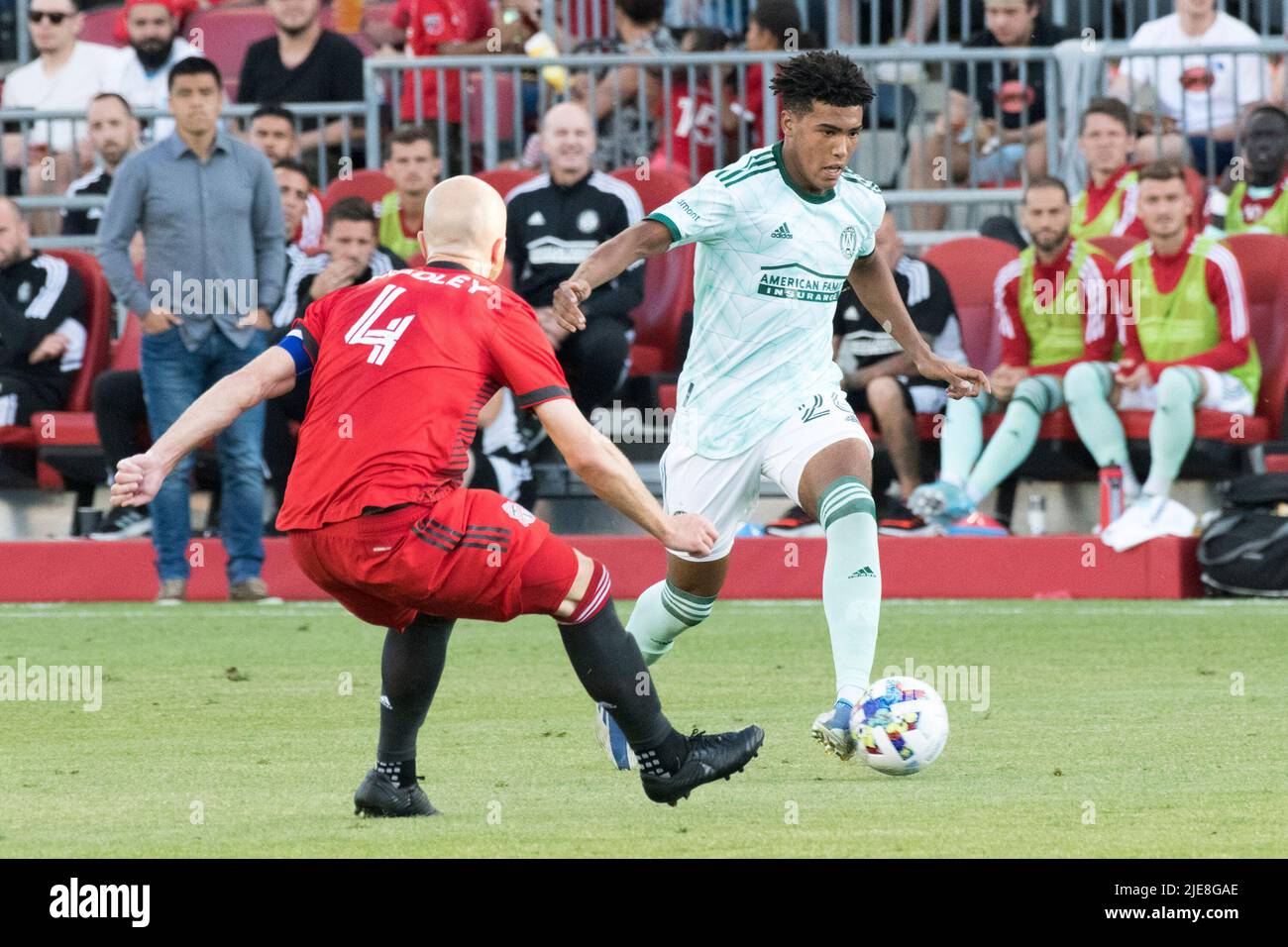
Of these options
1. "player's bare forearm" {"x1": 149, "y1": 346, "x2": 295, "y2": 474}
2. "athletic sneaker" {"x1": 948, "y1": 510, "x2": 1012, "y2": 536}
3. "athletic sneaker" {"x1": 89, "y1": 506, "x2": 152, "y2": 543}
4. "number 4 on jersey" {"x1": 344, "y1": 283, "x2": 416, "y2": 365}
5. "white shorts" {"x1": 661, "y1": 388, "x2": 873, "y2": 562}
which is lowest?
"athletic sneaker" {"x1": 89, "y1": 506, "x2": 152, "y2": 543}

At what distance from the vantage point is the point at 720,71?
1470 cm

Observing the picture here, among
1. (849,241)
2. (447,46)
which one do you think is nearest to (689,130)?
(447,46)

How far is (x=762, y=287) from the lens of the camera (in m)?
7.34

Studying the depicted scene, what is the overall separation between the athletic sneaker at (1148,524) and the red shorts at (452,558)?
7060mm

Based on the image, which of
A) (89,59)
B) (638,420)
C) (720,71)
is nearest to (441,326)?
(638,420)

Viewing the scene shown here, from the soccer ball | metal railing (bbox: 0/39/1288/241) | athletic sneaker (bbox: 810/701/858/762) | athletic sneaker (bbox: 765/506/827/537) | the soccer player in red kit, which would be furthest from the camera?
metal railing (bbox: 0/39/1288/241)

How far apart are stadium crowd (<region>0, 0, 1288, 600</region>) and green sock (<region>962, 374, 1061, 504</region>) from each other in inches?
0.7

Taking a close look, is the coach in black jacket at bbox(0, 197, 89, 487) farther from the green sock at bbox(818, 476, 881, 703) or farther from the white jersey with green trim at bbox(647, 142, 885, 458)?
the green sock at bbox(818, 476, 881, 703)

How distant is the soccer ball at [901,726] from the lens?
6621 mm

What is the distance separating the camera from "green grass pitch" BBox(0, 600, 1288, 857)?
561 cm

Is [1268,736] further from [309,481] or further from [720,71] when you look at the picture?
[720,71]

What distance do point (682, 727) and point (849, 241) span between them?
70.2 inches

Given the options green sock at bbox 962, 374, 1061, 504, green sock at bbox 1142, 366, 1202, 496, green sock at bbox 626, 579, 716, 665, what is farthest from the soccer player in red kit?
green sock at bbox 1142, 366, 1202, 496

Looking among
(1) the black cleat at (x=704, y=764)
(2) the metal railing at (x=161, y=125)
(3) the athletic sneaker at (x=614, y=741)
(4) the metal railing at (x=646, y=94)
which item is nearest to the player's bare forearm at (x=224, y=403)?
(1) the black cleat at (x=704, y=764)
